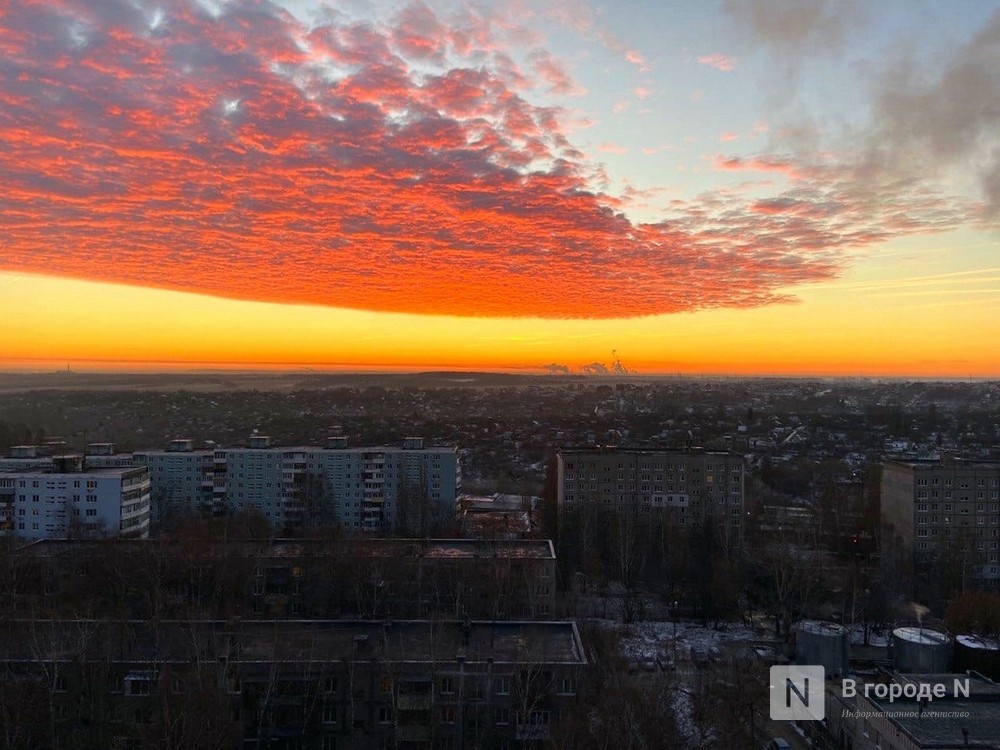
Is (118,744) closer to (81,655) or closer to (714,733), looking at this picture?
(81,655)

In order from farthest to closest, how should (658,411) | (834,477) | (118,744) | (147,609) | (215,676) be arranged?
1. (658,411)
2. (834,477)
3. (147,609)
4. (215,676)
5. (118,744)

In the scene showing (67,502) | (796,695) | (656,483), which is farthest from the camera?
(656,483)

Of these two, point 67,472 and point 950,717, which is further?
point 67,472

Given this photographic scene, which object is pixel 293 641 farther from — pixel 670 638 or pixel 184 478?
pixel 184 478

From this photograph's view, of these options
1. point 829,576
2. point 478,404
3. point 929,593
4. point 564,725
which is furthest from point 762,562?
point 478,404

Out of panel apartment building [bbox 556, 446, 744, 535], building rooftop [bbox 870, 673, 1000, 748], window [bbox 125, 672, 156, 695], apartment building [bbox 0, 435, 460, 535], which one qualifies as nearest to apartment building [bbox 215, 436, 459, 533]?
apartment building [bbox 0, 435, 460, 535]

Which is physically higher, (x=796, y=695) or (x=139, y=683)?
(x=139, y=683)


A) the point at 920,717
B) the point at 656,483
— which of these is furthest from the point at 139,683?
the point at 656,483
